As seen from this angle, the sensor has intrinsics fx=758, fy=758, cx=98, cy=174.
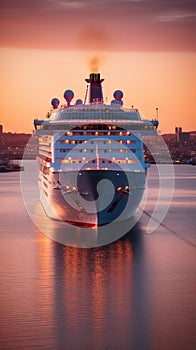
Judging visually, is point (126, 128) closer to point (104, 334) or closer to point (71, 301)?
point (71, 301)

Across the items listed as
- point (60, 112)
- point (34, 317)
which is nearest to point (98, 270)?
point (34, 317)

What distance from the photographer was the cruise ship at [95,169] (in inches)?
1423

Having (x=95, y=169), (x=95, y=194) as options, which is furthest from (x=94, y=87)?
(x=95, y=194)

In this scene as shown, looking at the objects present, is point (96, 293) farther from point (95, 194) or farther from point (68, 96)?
point (68, 96)

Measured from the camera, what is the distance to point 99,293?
83.0ft

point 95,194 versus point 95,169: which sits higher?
point 95,169

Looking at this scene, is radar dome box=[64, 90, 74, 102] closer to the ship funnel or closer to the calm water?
the ship funnel

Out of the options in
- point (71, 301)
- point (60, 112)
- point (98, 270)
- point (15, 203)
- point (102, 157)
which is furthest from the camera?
point (15, 203)

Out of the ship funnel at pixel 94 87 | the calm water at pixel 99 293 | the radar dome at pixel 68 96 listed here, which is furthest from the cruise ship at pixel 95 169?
the radar dome at pixel 68 96

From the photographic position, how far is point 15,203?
60.4m

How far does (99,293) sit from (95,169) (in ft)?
38.9

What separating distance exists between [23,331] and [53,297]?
3857 mm

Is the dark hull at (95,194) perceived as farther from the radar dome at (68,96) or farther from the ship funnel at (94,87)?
the radar dome at (68,96)

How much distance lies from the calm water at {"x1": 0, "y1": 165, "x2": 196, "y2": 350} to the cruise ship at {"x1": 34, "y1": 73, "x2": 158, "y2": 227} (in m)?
1.81
